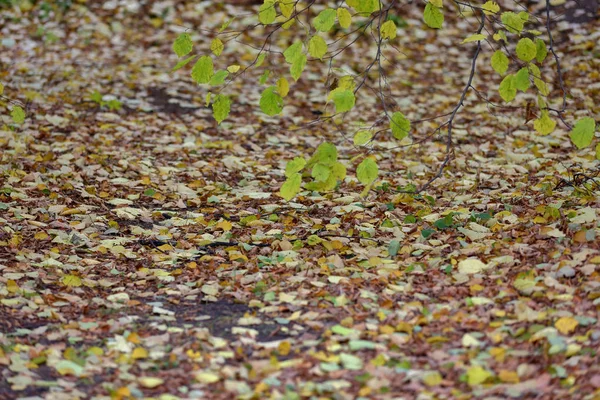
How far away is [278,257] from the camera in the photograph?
4.19m

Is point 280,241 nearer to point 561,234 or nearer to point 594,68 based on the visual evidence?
point 561,234

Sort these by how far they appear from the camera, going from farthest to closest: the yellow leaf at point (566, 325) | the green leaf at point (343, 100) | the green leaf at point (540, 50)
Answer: the green leaf at point (540, 50) → the green leaf at point (343, 100) → the yellow leaf at point (566, 325)

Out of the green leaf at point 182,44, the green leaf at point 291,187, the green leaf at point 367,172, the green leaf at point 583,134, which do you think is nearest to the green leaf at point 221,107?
the green leaf at point 182,44

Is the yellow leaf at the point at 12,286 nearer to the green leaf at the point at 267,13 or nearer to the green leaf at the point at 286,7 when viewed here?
the green leaf at the point at 267,13

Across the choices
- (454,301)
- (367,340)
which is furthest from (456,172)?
(367,340)

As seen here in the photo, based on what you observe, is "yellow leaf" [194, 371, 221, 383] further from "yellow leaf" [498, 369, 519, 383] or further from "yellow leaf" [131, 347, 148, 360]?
"yellow leaf" [498, 369, 519, 383]

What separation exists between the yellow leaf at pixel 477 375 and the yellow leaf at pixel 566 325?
457 mm

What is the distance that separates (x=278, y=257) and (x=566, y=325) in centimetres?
160

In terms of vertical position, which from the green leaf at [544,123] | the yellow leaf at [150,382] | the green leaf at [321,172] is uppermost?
the green leaf at [544,123]

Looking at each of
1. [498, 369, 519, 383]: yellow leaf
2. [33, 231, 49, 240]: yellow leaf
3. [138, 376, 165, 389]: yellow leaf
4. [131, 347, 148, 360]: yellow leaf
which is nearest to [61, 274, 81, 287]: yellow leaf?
[33, 231, 49, 240]: yellow leaf

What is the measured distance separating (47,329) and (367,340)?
1.46 metres

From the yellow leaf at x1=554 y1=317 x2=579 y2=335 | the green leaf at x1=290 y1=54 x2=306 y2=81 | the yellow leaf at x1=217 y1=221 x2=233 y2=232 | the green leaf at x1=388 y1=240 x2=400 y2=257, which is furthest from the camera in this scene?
the yellow leaf at x1=217 y1=221 x2=233 y2=232

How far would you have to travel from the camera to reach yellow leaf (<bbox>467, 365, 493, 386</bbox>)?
9.55 feet

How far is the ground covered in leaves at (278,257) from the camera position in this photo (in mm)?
3078
